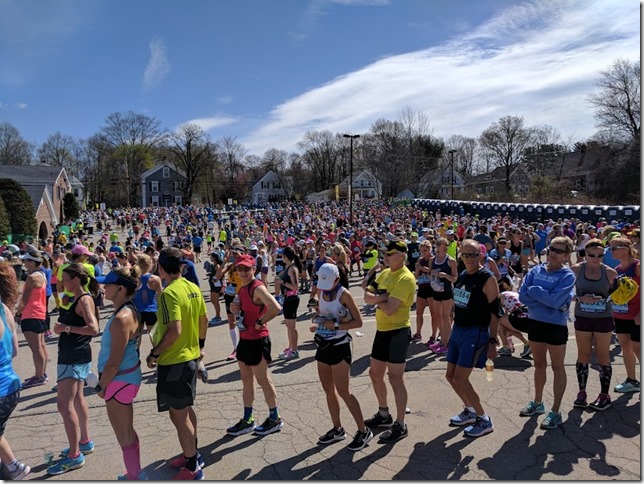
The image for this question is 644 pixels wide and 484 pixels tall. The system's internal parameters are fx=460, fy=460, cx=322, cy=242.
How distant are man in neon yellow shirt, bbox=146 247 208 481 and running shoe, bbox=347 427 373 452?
4.12 feet

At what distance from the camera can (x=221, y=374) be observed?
6039mm

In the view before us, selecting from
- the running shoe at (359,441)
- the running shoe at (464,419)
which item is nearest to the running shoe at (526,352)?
the running shoe at (464,419)

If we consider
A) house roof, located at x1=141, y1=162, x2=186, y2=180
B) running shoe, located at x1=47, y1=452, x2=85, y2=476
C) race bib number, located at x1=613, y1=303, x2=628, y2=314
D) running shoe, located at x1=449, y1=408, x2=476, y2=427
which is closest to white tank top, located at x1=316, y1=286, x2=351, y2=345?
running shoe, located at x1=449, y1=408, x2=476, y2=427

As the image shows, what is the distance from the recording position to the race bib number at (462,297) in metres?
4.10

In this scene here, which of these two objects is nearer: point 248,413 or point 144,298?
point 248,413

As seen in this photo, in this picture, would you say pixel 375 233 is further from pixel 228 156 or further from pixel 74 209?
pixel 228 156

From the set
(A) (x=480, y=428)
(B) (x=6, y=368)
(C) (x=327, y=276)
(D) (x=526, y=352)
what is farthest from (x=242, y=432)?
(D) (x=526, y=352)

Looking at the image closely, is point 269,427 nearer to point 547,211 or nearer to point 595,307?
point 595,307

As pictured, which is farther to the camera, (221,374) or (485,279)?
(221,374)

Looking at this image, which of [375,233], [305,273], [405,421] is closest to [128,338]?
[405,421]

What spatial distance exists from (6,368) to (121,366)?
0.84 meters

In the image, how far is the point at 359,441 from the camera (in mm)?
3936

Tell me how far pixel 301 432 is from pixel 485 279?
2.21 meters

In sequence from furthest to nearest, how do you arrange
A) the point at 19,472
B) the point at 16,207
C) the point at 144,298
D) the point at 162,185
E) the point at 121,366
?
the point at 162,185, the point at 16,207, the point at 144,298, the point at 19,472, the point at 121,366
